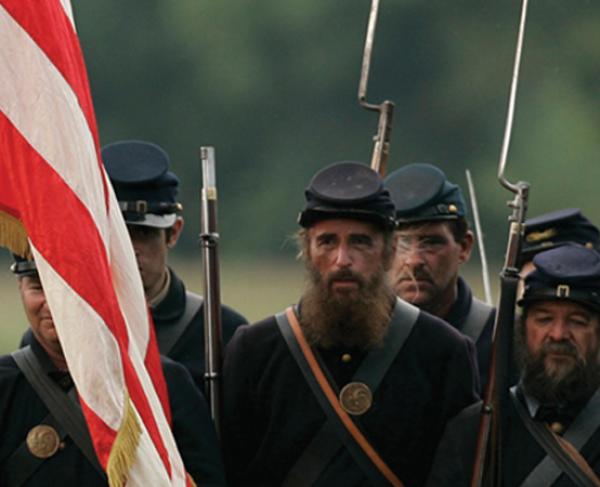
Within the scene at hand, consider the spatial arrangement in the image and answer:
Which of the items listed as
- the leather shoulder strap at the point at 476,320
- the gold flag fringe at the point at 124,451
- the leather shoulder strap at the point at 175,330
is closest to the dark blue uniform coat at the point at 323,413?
the leather shoulder strap at the point at 175,330

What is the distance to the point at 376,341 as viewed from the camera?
659 centimetres

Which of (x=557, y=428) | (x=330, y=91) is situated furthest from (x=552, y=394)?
(x=330, y=91)

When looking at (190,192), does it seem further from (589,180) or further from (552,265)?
(552,265)

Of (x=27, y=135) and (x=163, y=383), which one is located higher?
(x=27, y=135)

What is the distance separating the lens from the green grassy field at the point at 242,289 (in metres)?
14.5

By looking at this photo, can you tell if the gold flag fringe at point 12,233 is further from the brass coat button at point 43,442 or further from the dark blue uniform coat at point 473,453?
the dark blue uniform coat at point 473,453

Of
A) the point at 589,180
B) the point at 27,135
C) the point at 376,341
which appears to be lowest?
the point at 589,180

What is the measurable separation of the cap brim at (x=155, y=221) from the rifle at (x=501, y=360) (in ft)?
3.71

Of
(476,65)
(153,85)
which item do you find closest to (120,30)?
(153,85)

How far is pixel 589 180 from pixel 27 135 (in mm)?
13964

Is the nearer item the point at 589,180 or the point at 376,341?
the point at 376,341

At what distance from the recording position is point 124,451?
5.32m

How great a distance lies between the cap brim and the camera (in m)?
6.94

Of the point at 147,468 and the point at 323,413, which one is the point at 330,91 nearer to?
the point at 323,413
